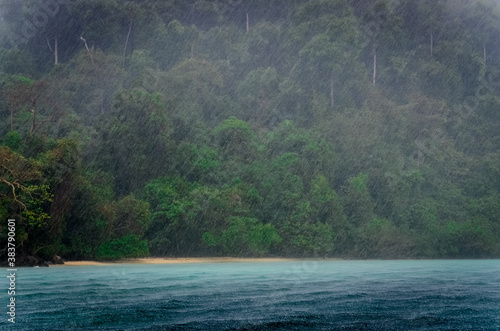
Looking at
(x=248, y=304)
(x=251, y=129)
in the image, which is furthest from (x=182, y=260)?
(x=248, y=304)

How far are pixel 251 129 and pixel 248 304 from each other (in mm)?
41130

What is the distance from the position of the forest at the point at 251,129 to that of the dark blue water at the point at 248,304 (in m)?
10.1

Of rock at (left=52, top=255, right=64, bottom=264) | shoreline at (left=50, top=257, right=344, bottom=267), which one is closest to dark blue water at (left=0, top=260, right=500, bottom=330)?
rock at (left=52, top=255, right=64, bottom=264)

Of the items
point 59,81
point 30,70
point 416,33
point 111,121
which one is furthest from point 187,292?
point 416,33

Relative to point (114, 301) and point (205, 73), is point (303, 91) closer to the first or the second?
point (205, 73)

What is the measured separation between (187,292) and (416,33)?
72.3 m

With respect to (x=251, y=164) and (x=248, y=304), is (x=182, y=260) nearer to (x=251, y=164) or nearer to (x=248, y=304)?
(x=251, y=164)

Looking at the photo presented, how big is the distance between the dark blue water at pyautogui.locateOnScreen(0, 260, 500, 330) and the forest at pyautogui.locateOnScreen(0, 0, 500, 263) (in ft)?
33.2

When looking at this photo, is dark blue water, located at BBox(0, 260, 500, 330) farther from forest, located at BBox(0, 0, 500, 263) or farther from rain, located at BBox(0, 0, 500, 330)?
forest, located at BBox(0, 0, 500, 263)

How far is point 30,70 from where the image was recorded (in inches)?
2746

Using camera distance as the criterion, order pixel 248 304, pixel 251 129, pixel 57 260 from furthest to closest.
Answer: pixel 251 129, pixel 57 260, pixel 248 304

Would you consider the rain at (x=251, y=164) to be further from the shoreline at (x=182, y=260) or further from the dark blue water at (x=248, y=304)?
the shoreline at (x=182, y=260)

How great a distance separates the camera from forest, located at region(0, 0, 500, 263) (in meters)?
37.4

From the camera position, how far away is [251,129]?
5634 cm
